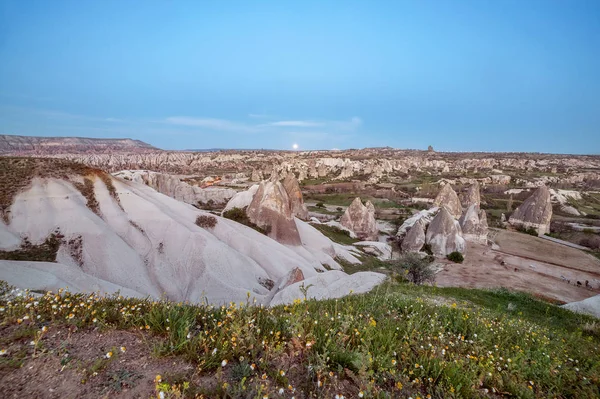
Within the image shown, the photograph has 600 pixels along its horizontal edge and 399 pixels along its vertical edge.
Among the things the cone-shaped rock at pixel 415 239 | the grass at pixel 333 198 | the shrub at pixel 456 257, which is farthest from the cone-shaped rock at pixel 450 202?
the grass at pixel 333 198

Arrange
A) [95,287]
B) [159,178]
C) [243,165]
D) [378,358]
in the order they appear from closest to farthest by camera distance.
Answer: [378,358], [95,287], [159,178], [243,165]

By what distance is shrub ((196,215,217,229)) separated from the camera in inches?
1062

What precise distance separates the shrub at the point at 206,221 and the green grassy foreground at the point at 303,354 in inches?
890

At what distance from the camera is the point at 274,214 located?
32969 mm

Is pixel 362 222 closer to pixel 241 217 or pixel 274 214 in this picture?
pixel 274 214

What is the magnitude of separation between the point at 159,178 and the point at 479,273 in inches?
2163

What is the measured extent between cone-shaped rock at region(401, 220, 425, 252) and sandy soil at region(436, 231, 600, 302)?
445cm

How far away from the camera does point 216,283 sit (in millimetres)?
20109

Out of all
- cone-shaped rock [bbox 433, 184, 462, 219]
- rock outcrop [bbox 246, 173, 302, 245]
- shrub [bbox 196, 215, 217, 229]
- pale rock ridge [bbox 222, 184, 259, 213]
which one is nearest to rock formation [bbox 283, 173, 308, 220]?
pale rock ridge [bbox 222, 184, 259, 213]

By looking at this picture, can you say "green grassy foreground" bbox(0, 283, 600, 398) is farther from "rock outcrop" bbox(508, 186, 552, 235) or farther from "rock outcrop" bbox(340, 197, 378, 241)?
"rock outcrop" bbox(508, 186, 552, 235)

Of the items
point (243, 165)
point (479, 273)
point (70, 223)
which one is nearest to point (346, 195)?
point (479, 273)

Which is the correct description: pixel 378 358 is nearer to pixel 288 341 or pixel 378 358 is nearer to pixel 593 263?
pixel 288 341

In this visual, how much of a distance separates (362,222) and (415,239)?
28.2ft

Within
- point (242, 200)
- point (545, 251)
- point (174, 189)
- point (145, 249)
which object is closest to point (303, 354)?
point (145, 249)
